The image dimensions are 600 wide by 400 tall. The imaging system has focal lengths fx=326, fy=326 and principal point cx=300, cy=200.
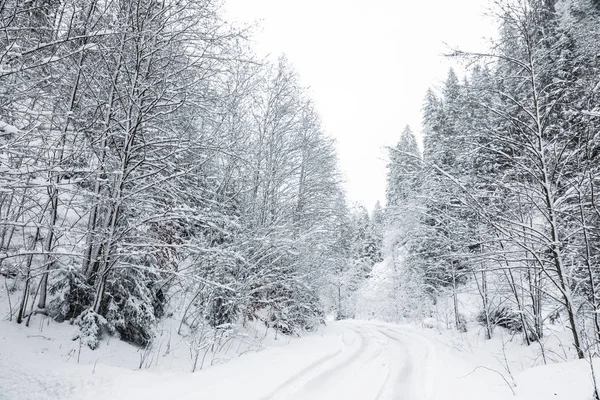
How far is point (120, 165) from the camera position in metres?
6.06

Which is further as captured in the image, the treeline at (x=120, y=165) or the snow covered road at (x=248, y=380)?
the snow covered road at (x=248, y=380)

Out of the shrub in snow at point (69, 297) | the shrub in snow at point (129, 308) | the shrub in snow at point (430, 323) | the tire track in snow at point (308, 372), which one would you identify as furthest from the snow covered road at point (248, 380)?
the shrub in snow at point (430, 323)

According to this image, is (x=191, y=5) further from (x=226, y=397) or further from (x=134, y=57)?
(x=226, y=397)

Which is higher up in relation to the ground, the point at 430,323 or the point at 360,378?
the point at 360,378

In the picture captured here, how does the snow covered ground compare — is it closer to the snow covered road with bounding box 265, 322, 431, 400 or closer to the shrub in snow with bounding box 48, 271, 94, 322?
the snow covered road with bounding box 265, 322, 431, 400

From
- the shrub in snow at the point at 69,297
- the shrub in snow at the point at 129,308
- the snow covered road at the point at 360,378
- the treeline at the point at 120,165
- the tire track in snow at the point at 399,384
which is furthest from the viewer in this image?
the shrub in snow at the point at 129,308

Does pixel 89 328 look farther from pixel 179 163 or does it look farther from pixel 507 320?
pixel 507 320

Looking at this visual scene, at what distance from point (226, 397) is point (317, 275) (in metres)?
10.9

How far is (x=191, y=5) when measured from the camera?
20.3ft

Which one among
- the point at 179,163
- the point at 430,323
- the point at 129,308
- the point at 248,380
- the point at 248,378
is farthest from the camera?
the point at 430,323

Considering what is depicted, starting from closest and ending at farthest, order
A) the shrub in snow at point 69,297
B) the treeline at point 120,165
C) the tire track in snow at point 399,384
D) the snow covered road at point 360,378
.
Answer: the treeline at point 120,165 → the snow covered road at point 360,378 → the tire track in snow at point 399,384 → the shrub in snow at point 69,297

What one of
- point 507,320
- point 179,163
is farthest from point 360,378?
point 507,320

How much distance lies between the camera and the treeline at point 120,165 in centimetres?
377

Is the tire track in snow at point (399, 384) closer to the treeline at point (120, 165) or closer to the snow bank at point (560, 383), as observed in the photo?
the snow bank at point (560, 383)
